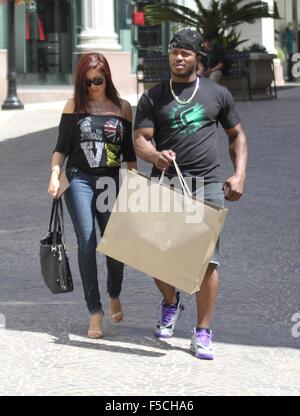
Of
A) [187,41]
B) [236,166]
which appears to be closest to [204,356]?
[236,166]

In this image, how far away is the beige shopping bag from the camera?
6207 mm

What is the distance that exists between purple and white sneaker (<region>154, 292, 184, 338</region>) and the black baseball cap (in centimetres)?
158

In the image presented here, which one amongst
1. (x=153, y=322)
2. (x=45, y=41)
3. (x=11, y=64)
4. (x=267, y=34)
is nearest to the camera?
(x=153, y=322)

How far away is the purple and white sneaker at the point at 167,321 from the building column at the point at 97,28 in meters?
23.9

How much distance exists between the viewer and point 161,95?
6.58 meters

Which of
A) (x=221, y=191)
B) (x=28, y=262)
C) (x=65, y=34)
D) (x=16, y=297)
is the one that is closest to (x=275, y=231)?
(x=28, y=262)

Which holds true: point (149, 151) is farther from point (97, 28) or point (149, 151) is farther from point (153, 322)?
point (97, 28)

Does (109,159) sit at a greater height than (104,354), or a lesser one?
greater

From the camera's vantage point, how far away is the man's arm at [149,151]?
6.37m

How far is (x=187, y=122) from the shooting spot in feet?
21.4

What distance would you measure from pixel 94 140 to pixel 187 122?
70cm

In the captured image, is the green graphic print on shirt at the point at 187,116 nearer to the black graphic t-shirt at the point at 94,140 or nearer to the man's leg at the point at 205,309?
the black graphic t-shirt at the point at 94,140

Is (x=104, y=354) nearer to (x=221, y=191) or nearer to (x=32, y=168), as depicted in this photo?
(x=221, y=191)

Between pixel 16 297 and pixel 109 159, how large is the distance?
165 centimetres
